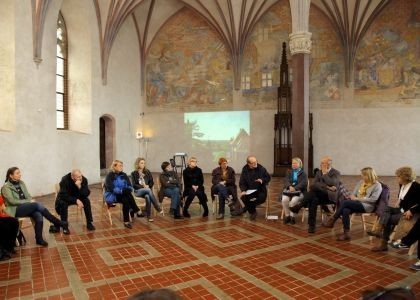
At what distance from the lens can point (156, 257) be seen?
5.23 metres

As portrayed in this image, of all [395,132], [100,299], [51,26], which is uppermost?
[51,26]

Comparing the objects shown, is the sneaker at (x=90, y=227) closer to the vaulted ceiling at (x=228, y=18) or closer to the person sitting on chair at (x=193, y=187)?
the person sitting on chair at (x=193, y=187)

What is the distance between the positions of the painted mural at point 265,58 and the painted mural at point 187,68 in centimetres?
100

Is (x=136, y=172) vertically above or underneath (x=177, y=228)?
above

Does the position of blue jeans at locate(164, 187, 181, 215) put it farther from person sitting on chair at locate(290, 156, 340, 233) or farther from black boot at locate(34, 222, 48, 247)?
black boot at locate(34, 222, 48, 247)

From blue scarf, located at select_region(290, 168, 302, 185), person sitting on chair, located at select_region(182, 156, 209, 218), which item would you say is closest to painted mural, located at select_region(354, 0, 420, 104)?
blue scarf, located at select_region(290, 168, 302, 185)

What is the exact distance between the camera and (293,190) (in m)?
7.21

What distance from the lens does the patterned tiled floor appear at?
4.06m

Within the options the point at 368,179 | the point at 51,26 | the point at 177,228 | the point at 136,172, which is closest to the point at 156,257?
the point at 177,228

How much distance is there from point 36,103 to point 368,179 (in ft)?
31.7

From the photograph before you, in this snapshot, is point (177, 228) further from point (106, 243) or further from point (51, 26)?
point (51, 26)

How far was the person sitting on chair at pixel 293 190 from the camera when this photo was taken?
722 centimetres

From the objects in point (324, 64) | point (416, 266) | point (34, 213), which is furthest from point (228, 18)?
point (416, 266)

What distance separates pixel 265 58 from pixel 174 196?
11.7 m
